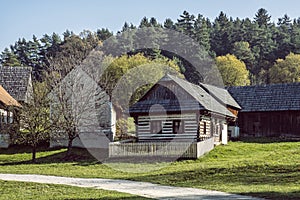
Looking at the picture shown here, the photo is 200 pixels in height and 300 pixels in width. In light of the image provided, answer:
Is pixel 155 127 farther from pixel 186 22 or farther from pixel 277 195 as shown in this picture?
pixel 186 22

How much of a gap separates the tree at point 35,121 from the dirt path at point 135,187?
350 inches

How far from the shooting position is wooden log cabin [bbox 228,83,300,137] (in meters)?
43.4

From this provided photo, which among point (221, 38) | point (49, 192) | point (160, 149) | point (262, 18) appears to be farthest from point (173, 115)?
point (262, 18)

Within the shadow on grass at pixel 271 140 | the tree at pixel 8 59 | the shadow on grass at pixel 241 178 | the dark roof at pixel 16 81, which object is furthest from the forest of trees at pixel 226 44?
the shadow on grass at pixel 241 178

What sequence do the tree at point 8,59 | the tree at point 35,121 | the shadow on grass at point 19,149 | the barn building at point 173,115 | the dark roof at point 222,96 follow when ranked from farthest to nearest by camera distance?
the tree at point 8,59 < the dark roof at point 222,96 < the shadow on grass at point 19,149 < the barn building at point 173,115 < the tree at point 35,121

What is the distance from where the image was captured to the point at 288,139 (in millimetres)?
41312

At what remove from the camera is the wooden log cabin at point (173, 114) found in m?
33.5

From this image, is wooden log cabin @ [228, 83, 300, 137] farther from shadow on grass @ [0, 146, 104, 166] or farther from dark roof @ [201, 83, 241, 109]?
shadow on grass @ [0, 146, 104, 166]

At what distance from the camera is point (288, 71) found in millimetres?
71125

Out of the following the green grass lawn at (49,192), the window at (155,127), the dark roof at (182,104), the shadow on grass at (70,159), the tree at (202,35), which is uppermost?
the tree at (202,35)

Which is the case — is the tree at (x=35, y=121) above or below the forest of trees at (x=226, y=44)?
below

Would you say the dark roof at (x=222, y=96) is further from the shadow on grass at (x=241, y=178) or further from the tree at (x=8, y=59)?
the tree at (x=8, y=59)

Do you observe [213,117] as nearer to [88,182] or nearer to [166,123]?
[166,123]

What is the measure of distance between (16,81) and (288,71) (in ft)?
132
